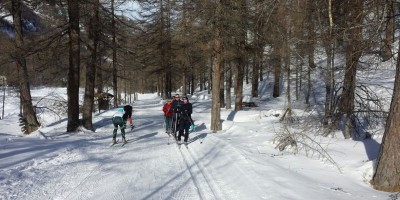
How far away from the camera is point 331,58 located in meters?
15.2

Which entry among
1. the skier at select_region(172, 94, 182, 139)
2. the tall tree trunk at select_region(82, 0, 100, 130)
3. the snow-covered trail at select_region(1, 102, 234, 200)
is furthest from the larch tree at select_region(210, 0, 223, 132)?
the tall tree trunk at select_region(82, 0, 100, 130)

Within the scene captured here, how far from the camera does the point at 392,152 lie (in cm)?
804

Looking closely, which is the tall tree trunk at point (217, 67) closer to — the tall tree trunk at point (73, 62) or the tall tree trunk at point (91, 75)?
the tall tree trunk at point (91, 75)

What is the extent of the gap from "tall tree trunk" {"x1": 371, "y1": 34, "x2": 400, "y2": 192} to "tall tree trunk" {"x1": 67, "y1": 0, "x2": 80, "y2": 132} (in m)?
13.2

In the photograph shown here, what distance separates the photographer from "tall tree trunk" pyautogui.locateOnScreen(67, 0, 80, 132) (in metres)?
17.0

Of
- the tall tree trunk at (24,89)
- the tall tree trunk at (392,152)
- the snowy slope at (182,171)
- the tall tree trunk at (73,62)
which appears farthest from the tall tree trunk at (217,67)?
the tall tree trunk at (392,152)

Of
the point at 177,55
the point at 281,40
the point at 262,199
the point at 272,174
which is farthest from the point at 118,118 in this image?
the point at 177,55

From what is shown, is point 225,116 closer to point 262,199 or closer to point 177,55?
point 177,55

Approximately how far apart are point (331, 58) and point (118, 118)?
8433 millimetres

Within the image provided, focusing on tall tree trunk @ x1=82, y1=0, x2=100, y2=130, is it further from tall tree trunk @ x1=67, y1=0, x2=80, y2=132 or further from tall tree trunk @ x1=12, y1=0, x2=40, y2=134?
tall tree trunk @ x1=12, y1=0, x2=40, y2=134

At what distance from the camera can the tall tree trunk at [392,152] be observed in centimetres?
797

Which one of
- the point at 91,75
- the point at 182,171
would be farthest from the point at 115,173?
the point at 91,75

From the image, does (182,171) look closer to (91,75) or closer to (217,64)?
(217,64)

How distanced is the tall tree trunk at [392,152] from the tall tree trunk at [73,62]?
13.2 metres
